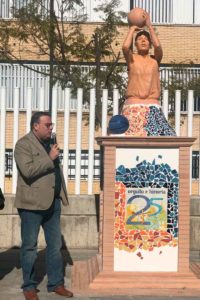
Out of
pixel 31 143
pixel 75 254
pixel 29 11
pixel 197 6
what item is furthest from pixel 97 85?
pixel 197 6

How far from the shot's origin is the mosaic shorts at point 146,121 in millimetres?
7233

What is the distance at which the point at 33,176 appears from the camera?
6.22 metres

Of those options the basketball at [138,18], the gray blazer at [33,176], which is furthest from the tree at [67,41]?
the gray blazer at [33,176]

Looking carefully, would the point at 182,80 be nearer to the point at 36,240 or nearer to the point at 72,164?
the point at 72,164

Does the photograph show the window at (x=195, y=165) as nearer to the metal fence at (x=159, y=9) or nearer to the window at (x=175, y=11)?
the metal fence at (x=159, y=9)

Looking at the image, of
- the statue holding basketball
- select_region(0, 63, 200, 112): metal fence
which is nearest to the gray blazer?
the statue holding basketball

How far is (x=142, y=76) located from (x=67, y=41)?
882 centimetres

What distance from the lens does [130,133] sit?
7.23m

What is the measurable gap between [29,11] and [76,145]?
22.3 feet

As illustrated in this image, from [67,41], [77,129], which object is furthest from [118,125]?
[67,41]

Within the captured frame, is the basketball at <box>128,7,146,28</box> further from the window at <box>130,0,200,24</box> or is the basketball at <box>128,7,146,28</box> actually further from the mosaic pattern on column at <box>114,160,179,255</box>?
the window at <box>130,0,200,24</box>

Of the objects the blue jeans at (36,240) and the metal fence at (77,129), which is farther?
the metal fence at (77,129)

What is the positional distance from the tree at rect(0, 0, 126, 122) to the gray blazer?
809 centimetres

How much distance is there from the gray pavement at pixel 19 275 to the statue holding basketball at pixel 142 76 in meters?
2.02
